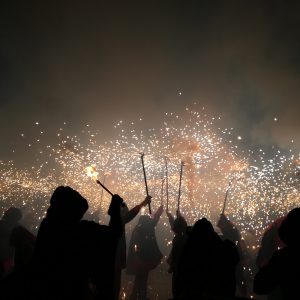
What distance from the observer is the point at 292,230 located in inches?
115

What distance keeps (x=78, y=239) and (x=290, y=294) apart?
6.78ft

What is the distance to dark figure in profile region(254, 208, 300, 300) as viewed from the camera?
272 cm

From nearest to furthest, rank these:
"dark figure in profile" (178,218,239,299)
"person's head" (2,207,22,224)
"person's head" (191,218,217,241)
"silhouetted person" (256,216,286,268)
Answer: "dark figure in profile" (178,218,239,299) → "person's head" (191,218,217,241) → "silhouetted person" (256,216,286,268) → "person's head" (2,207,22,224)

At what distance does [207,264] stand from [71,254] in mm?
1526

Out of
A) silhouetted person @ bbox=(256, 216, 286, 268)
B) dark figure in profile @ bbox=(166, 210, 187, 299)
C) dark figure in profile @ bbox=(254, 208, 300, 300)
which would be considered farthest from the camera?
silhouetted person @ bbox=(256, 216, 286, 268)

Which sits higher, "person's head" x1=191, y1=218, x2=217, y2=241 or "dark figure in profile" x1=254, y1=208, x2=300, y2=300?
"person's head" x1=191, y1=218, x2=217, y2=241

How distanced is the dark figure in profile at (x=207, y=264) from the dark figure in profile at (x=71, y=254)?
3.28 feet

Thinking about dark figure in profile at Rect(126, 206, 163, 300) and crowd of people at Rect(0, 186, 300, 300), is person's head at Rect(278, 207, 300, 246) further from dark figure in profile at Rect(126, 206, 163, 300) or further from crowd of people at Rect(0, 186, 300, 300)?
dark figure in profile at Rect(126, 206, 163, 300)

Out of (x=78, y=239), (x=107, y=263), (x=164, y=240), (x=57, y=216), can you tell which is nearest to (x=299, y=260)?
(x=107, y=263)

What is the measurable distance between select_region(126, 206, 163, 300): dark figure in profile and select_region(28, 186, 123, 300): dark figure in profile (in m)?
5.02

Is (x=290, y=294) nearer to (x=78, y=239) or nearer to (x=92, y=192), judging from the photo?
(x=78, y=239)

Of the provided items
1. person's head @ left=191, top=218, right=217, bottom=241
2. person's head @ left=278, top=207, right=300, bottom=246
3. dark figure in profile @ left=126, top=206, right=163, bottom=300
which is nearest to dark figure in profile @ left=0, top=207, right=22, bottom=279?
dark figure in profile @ left=126, top=206, right=163, bottom=300

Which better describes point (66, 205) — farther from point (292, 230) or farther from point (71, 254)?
point (292, 230)

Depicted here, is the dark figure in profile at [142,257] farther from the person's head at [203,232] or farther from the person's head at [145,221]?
the person's head at [203,232]
